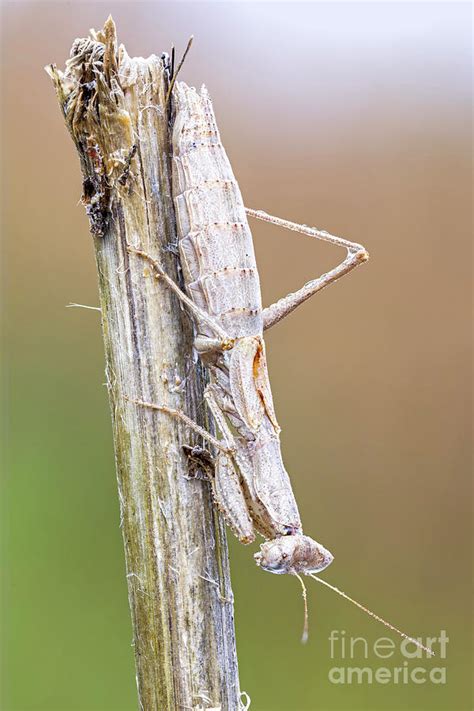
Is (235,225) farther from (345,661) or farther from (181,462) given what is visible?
A: (345,661)

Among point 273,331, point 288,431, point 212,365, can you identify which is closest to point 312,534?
point 288,431

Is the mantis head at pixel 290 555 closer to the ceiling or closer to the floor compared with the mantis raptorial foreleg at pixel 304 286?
closer to the floor

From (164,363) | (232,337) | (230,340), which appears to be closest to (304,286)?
(232,337)

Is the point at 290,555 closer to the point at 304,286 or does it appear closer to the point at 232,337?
the point at 232,337

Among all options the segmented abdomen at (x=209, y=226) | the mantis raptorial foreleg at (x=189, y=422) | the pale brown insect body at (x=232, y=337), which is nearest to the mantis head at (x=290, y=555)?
the pale brown insect body at (x=232, y=337)

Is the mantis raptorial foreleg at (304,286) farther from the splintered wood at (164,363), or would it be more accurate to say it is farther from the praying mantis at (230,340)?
the splintered wood at (164,363)

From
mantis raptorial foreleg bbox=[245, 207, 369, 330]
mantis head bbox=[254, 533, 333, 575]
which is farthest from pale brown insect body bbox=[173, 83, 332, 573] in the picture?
mantis raptorial foreleg bbox=[245, 207, 369, 330]

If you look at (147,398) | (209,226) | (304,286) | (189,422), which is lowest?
(189,422)
